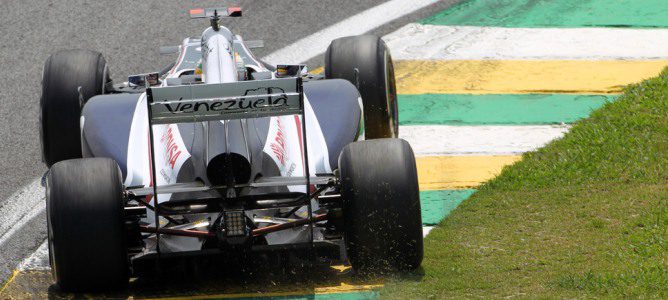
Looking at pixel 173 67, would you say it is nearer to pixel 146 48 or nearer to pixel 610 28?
pixel 146 48

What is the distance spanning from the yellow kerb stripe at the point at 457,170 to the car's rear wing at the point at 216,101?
7.44 feet

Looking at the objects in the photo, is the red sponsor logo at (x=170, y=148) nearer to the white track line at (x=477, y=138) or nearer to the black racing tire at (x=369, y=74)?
the black racing tire at (x=369, y=74)

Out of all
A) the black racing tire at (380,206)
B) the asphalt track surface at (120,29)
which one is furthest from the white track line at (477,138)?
the black racing tire at (380,206)

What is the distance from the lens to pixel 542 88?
10984 mm

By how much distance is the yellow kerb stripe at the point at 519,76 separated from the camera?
11000mm

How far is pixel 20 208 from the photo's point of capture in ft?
29.7

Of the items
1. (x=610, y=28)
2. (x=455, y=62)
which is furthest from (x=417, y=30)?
(x=610, y=28)

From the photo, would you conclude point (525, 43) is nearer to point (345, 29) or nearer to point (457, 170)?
point (345, 29)

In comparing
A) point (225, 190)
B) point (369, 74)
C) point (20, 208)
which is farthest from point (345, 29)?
point (225, 190)

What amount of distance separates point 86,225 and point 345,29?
612cm

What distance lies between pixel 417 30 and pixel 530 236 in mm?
4983

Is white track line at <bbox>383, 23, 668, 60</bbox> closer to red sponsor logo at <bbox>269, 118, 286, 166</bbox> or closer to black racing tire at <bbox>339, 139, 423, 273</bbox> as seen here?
red sponsor logo at <bbox>269, 118, 286, 166</bbox>

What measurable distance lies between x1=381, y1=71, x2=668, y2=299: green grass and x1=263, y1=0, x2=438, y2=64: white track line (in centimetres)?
303

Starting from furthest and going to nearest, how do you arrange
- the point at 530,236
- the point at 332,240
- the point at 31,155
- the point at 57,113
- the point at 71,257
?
the point at 31,155 < the point at 57,113 < the point at 530,236 < the point at 332,240 < the point at 71,257
